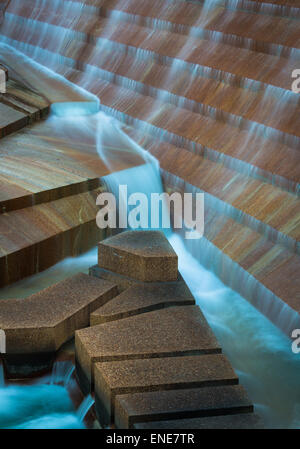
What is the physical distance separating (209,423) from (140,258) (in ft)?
6.79

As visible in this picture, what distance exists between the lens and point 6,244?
21.1ft

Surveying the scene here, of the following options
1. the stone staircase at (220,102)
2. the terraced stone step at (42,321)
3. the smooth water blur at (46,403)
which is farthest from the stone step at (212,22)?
the smooth water blur at (46,403)

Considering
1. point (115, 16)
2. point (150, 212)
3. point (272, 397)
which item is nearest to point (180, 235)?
point (150, 212)

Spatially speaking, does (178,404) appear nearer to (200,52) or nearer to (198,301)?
(198,301)

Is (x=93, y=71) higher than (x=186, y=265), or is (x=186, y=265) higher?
(x=93, y=71)

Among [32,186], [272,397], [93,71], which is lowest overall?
[272,397]

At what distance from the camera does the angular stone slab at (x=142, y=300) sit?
564cm

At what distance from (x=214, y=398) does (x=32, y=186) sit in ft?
11.2

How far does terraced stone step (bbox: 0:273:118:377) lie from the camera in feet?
17.7

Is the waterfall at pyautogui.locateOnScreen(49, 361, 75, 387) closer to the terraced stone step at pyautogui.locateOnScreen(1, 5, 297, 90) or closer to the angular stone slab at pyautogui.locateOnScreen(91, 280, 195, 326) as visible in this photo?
the angular stone slab at pyautogui.locateOnScreen(91, 280, 195, 326)

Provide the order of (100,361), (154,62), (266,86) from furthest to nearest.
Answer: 1. (154,62)
2. (266,86)
3. (100,361)

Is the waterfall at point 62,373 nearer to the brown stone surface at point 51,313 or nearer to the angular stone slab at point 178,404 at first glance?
the brown stone surface at point 51,313

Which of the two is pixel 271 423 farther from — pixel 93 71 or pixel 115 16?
pixel 115 16

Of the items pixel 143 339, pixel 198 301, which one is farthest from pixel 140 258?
pixel 143 339
